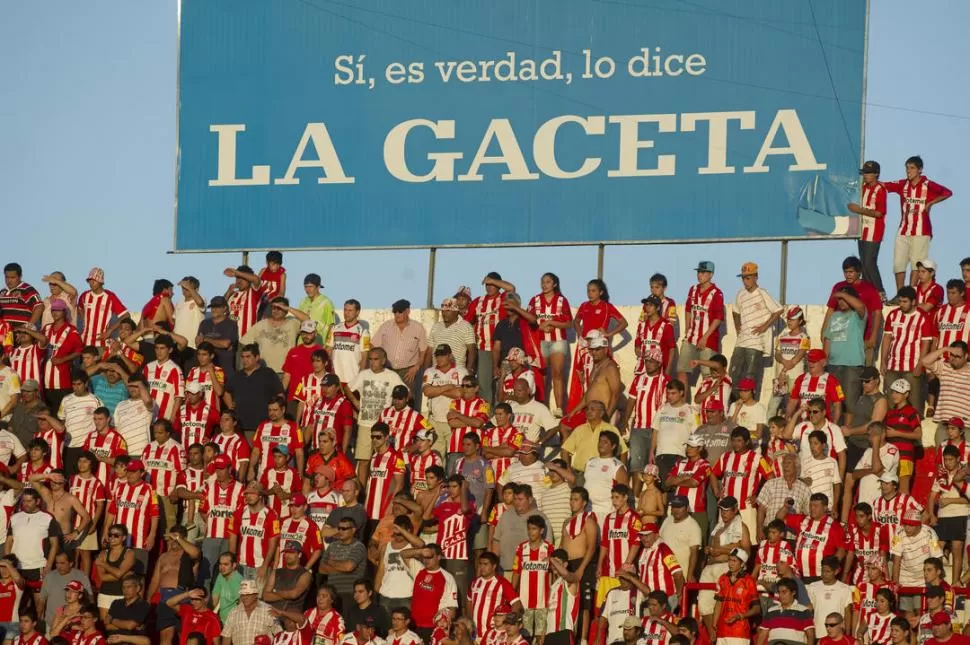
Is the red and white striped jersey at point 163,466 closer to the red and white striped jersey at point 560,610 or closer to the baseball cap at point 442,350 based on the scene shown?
the baseball cap at point 442,350

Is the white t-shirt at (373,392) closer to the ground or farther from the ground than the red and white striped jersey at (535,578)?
farther from the ground

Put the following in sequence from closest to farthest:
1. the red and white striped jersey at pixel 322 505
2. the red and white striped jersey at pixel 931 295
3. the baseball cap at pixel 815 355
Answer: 1. the red and white striped jersey at pixel 322 505
2. the baseball cap at pixel 815 355
3. the red and white striped jersey at pixel 931 295

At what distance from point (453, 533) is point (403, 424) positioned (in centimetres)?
182

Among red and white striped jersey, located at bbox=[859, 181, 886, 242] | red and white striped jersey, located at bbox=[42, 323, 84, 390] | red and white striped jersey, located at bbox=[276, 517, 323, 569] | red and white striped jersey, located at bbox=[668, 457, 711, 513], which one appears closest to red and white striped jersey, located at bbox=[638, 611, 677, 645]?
red and white striped jersey, located at bbox=[668, 457, 711, 513]

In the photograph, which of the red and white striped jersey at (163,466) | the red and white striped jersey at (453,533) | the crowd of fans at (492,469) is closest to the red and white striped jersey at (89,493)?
the crowd of fans at (492,469)

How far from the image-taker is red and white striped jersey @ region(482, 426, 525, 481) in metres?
21.0

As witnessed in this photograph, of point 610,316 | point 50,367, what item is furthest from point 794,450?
point 50,367

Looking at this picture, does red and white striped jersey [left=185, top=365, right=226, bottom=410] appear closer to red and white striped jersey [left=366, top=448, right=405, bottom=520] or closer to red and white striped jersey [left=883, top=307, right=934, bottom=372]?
red and white striped jersey [left=366, top=448, right=405, bottom=520]

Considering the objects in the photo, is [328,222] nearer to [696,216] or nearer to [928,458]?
[696,216]

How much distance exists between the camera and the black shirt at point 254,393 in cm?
2233

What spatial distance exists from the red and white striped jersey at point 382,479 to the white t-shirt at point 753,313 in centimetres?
413

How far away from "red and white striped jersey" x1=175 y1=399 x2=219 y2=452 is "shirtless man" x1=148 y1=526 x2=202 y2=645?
1.56m

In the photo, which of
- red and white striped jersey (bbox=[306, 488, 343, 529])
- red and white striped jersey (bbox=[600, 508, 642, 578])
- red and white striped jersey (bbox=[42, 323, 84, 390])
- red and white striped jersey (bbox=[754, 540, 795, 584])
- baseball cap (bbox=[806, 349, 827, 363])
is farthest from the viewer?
red and white striped jersey (bbox=[42, 323, 84, 390])

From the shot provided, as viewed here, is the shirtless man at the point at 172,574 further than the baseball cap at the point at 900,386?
No
